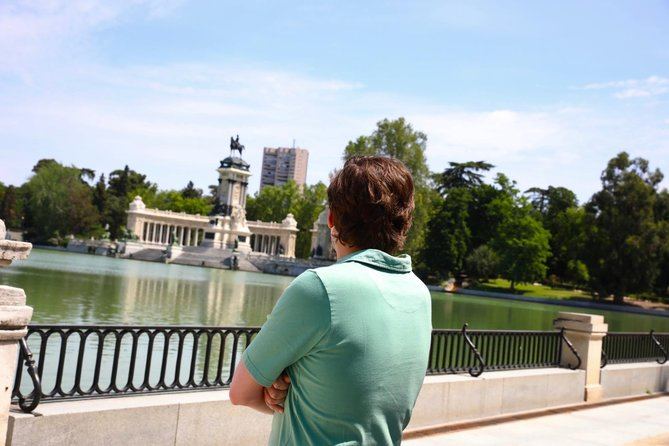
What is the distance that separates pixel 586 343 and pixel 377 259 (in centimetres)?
955

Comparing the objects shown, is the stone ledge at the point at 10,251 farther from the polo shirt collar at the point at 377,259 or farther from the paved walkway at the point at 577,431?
the paved walkway at the point at 577,431

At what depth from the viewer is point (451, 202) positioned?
74.0 m

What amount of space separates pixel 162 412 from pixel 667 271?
68240 mm

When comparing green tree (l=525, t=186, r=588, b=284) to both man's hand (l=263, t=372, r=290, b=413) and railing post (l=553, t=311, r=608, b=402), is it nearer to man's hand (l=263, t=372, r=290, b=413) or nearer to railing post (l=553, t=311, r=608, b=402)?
railing post (l=553, t=311, r=608, b=402)

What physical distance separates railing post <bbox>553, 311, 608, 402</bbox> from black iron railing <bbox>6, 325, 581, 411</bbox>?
4.0 inches

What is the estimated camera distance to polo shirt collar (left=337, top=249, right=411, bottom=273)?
6.80ft

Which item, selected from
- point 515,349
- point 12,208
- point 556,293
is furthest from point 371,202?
point 12,208

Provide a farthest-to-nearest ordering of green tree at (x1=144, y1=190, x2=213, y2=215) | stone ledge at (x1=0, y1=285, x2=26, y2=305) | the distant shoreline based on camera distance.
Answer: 1. green tree at (x1=144, y1=190, x2=213, y2=215)
2. the distant shoreline
3. stone ledge at (x1=0, y1=285, x2=26, y2=305)

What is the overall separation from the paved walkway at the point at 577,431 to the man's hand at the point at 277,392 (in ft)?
18.2

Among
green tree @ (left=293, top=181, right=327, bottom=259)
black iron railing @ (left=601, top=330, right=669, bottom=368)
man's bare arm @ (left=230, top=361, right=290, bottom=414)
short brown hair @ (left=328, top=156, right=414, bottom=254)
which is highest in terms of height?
green tree @ (left=293, top=181, right=327, bottom=259)

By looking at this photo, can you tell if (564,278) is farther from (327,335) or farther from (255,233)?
(327,335)

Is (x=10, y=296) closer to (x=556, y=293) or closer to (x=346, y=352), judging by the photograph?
(x=346, y=352)

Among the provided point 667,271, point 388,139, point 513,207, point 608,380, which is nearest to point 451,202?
point 513,207

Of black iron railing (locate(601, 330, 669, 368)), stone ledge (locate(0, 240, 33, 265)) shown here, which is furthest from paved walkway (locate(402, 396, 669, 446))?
stone ledge (locate(0, 240, 33, 265))
